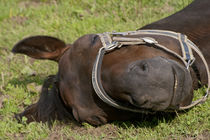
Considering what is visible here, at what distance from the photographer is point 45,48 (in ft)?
12.7

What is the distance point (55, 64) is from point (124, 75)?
9.03 ft

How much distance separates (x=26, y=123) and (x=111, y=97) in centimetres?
134

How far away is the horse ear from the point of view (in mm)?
3758

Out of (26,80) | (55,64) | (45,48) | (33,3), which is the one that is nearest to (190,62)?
(45,48)

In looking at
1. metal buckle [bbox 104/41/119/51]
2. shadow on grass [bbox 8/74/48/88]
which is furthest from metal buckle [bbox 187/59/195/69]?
shadow on grass [bbox 8/74/48/88]

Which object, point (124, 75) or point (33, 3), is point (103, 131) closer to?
point (124, 75)

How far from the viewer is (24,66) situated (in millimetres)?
5598

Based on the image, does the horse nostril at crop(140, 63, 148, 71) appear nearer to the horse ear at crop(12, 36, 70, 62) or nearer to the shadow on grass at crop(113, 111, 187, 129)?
the shadow on grass at crop(113, 111, 187, 129)

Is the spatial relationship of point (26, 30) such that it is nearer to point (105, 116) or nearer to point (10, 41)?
point (10, 41)

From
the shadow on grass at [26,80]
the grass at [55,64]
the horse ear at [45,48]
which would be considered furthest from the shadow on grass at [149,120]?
the shadow on grass at [26,80]

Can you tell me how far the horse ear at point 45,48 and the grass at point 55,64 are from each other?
725mm

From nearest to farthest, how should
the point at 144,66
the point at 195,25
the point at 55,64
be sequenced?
the point at 144,66 → the point at 195,25 → the point at 55,64

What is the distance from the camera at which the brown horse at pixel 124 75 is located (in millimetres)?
2623

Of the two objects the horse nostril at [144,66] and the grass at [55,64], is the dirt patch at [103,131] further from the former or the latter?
the horse nostril at [144,66]
